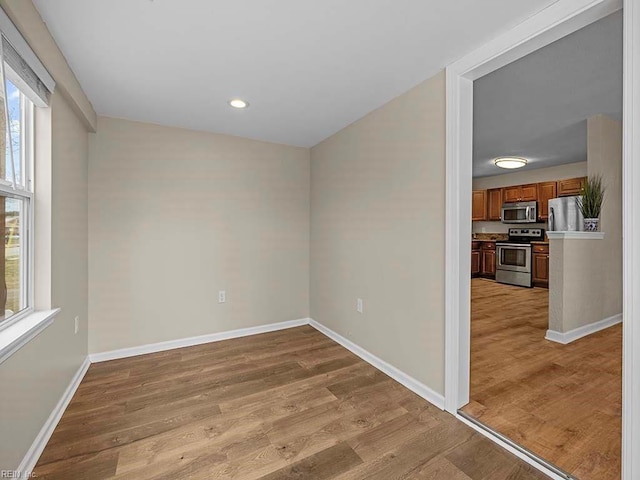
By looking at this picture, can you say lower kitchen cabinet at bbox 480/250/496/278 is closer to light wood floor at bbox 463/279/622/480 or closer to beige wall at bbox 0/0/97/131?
light wood floor at bbox 463/279/622/480

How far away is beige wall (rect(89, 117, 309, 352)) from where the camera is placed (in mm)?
2822

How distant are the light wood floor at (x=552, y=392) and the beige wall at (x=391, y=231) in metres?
0.48

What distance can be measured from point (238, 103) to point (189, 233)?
4.58 feet

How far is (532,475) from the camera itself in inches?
58.9

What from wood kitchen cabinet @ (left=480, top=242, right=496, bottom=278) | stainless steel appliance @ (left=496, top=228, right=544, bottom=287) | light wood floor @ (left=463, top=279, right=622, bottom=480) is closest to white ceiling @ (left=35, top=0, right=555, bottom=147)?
light wood floor @ (left=463, top=279, right=622, bottom=480)

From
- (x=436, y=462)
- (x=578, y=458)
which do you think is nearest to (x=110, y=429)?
(x=436, y=462)

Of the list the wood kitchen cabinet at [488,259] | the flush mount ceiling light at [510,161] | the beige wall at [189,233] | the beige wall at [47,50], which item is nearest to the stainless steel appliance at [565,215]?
the flush mount ceiling light at [510,161]

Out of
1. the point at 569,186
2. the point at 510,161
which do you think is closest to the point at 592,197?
the point at 510,161

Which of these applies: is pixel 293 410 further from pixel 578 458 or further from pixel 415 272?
pixel 578 458

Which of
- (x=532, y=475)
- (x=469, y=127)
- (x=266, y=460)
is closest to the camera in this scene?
(x=532, y=475)

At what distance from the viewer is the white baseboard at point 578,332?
317 centimetres

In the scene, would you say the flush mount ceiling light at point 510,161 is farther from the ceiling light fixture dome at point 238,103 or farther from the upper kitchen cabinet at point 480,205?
the ceiling light fixture dome at point 238,103

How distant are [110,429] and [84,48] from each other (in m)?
2.26

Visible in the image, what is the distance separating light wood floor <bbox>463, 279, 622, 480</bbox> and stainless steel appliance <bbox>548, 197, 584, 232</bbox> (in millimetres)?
1212
